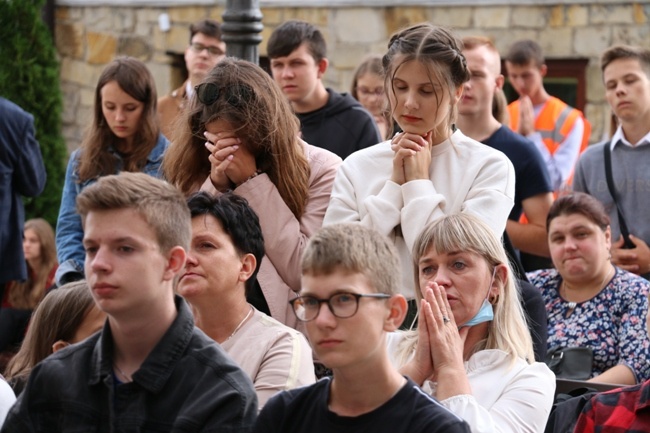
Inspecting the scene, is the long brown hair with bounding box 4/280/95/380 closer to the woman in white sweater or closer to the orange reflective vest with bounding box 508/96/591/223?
the woman in white sweater

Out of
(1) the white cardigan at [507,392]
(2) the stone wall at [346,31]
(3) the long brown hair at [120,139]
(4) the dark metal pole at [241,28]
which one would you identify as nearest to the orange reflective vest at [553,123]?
(2) the stone wall at [346,31]

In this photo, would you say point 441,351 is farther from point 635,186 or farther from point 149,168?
point 635,186

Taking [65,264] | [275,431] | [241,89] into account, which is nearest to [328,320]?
[275,431]

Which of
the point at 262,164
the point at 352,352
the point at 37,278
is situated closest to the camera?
the point at 352,352

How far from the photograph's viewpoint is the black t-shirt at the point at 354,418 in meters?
2.88

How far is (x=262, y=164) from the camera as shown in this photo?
4332 millimetres

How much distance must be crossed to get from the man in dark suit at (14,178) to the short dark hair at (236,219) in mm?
2616

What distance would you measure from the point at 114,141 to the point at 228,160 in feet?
5.14

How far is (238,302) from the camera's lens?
3807 millimetres

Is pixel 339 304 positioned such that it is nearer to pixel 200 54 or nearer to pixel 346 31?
pixel 200 54

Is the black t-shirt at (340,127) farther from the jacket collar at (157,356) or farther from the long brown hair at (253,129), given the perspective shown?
the jacket collar at (157,356)

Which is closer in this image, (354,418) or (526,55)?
(354,418)

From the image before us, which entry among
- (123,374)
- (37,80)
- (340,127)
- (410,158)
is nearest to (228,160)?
(410,158)

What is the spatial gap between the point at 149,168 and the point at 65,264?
1.93 feet
